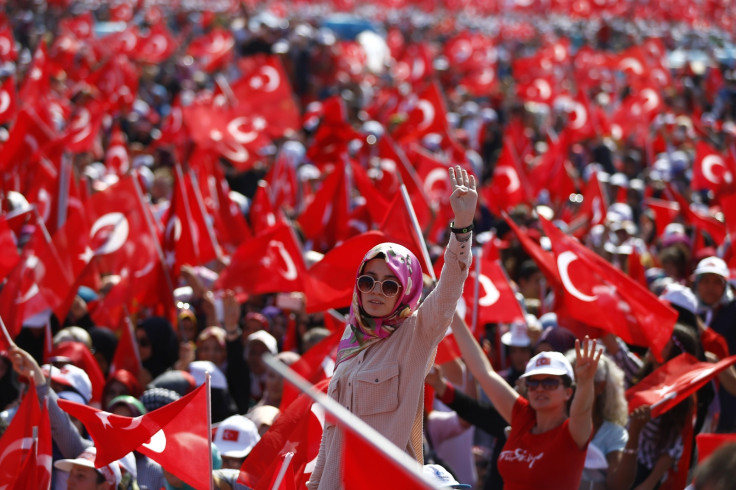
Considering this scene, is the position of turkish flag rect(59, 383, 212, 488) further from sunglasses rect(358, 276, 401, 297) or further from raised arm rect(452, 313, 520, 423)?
sunglasses rect(358, 276, 401, 297)

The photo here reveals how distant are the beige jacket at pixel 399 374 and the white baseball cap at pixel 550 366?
1.07m

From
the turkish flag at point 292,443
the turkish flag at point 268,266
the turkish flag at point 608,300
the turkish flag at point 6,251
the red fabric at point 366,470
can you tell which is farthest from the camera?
the turkish flag at point 268,266

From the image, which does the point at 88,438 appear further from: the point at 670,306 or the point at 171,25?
the point at 171,25

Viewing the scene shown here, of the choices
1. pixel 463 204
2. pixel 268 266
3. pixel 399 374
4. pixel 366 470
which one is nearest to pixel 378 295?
pixel 399 374

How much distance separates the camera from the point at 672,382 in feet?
17.5

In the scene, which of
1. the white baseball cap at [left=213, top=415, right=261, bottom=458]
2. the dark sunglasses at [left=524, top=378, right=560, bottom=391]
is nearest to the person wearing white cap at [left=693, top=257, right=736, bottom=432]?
the dark sunglasses at [left=524, top=378, right=560, bottom=391]

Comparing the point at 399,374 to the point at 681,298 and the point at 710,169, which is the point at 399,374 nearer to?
the point at 681,298

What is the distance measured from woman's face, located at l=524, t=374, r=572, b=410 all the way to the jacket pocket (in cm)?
118

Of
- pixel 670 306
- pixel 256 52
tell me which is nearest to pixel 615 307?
pixel 670 306

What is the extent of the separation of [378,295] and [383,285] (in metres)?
0.04

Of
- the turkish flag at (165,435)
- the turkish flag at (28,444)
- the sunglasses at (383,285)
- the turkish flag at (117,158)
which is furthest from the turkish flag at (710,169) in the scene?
the sunglasses at (383,285)

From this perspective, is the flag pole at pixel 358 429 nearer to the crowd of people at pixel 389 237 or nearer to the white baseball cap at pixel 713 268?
the crowd of people at pixel 389 237

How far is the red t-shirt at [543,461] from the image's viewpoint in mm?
4438

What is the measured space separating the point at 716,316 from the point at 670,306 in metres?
0.84
